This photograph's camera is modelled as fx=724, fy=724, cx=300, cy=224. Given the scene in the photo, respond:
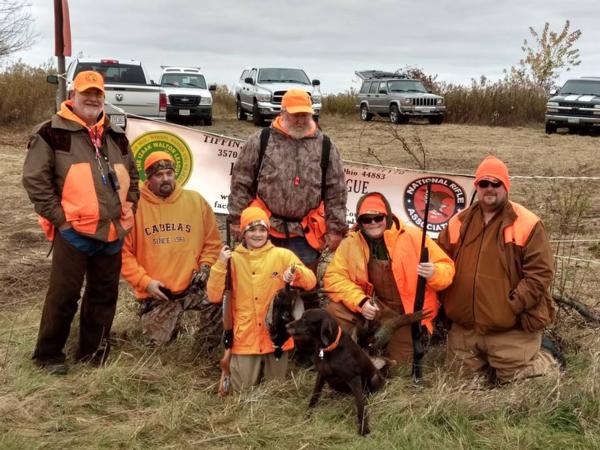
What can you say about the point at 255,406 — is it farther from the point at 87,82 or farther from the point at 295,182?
the point at 87,82

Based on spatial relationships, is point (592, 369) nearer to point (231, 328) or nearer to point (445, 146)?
point (231, 328)

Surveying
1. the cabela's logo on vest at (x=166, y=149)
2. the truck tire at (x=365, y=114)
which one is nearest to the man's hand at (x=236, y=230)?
the cabela's logo on vest at (x=166, y=149)

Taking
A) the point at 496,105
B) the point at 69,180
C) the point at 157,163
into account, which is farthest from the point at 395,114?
the point at 69,180

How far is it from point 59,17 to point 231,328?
32.3ft

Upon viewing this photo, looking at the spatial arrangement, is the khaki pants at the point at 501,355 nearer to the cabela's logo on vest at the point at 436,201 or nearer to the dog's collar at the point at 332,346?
the dog's collar at the point at 332,346

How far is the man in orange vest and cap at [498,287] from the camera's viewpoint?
4.21 metres

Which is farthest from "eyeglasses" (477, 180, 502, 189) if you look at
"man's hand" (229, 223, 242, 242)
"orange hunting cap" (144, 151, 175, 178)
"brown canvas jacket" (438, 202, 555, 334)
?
"orange hunting cap" (144, 151, 175, 178)

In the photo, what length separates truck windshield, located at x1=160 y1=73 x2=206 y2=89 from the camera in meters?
22.7

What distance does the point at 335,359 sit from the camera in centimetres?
392

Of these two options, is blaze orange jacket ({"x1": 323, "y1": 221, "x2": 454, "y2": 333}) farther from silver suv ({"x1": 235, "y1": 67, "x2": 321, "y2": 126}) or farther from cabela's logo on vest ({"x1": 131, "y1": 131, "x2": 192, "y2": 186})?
silver suv ({"x1": 235, "y1": 67, "x2": 321, "y2": 126})

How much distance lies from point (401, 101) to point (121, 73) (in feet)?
33.6

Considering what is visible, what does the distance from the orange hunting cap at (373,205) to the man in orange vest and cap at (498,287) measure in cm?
51

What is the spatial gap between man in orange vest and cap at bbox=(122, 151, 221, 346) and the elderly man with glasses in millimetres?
985

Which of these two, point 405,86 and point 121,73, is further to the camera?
point 405,86
